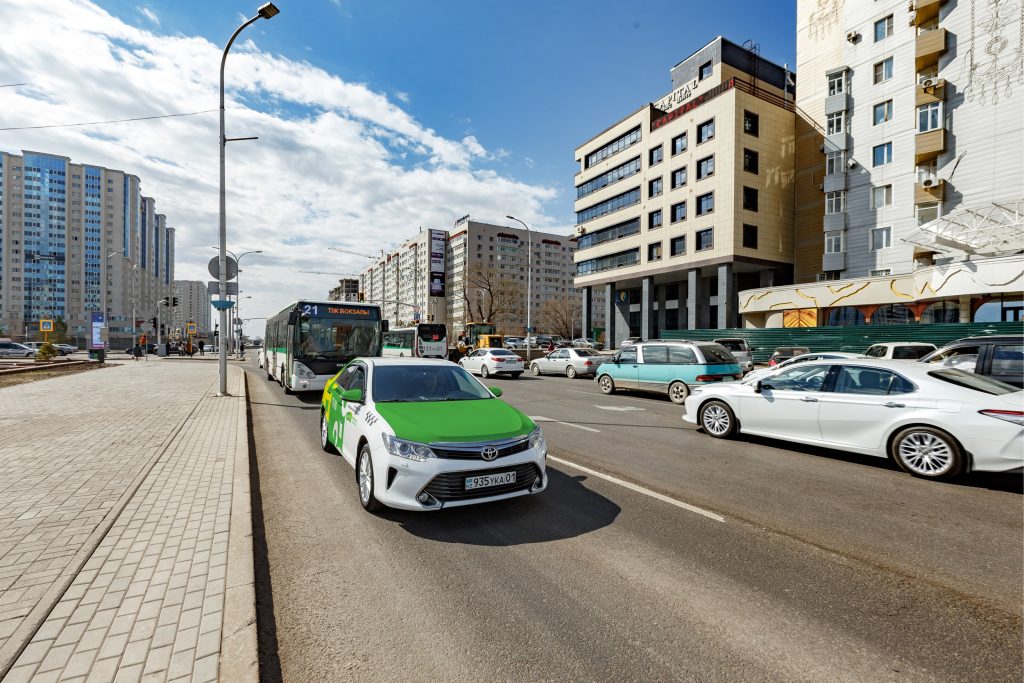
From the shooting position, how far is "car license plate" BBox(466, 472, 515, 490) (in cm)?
425

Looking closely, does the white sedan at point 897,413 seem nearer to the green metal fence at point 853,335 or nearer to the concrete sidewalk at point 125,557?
the concrete sidewalk at point 125,557

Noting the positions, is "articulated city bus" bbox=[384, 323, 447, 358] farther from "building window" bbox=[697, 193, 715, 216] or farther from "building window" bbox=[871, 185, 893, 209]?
"building window" bbox=[871, 185, 893, 209]

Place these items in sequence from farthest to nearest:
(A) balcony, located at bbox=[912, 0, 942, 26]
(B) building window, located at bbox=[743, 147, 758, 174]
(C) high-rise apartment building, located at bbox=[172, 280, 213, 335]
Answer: (C) high-rise apartment building, located at bbox=[172, 280, 213, 335] < (B) building window, located at bbox=[743, 147, 758, 174] < (A) balcony, located at bbox=[912, 0, 942, 26]

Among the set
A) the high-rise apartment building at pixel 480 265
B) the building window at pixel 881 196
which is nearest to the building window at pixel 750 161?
the building window at pixel 881 196

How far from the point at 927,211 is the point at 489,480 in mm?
36370

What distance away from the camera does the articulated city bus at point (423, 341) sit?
3077 centimetres

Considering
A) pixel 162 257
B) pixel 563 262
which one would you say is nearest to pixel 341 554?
pixel 563 262

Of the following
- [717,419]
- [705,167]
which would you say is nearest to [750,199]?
[705,167]

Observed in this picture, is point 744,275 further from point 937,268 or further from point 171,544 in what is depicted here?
point 171,544

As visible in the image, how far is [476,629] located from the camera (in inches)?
111

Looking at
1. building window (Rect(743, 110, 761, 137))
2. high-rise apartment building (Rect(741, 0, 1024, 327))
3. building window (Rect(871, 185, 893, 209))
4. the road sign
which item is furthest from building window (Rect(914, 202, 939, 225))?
the road sign

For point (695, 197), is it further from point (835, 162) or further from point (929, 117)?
point (929, 117)

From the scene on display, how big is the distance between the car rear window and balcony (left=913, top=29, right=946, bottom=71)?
94.4 feet

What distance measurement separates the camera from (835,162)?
3375 cm
